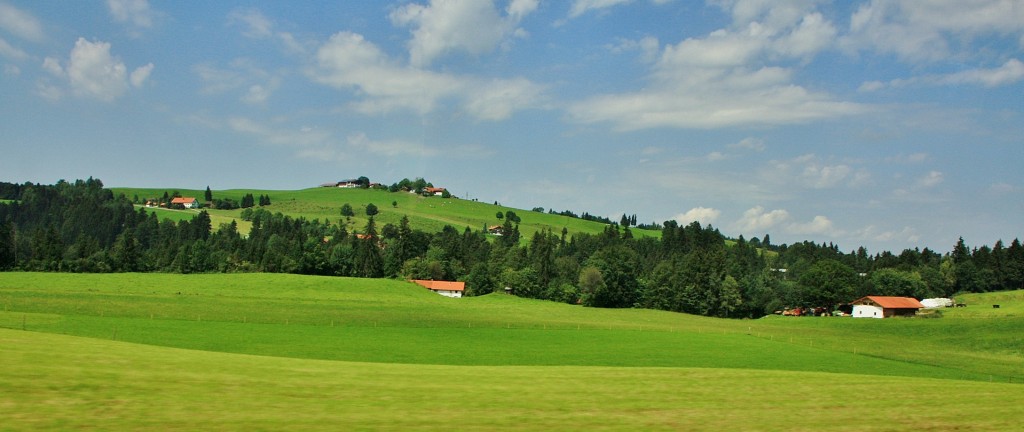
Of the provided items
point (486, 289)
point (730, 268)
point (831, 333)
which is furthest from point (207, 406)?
point (730, 268)

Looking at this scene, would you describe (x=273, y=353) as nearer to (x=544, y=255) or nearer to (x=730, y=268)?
(x=544, y=255)

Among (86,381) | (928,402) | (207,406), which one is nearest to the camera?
(207,406)

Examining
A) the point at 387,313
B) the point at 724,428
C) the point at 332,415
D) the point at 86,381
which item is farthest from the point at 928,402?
the point at 387,313

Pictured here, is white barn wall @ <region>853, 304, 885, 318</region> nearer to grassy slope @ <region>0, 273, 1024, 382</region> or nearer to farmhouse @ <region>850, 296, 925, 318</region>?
farmhouse @ <region>850, 296, 925, 318</region>

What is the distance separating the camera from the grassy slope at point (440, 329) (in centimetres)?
4634

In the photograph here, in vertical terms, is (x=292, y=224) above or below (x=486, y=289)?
above

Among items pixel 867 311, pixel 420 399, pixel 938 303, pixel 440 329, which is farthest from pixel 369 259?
pixel 420 399

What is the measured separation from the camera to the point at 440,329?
66312 millimetres

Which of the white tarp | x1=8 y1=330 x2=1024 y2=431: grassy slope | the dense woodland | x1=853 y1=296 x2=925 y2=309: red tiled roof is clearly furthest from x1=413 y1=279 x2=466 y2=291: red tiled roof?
x1=8 y1=330 x2=1024 y2=431: grassy slope

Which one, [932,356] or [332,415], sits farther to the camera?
[932,356]

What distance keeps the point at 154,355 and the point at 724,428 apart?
21.9 meters

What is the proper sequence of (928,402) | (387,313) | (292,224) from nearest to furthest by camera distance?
(928,402), (387,313), (292,224)

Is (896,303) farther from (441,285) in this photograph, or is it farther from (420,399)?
(420,399)

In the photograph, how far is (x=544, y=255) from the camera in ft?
478
